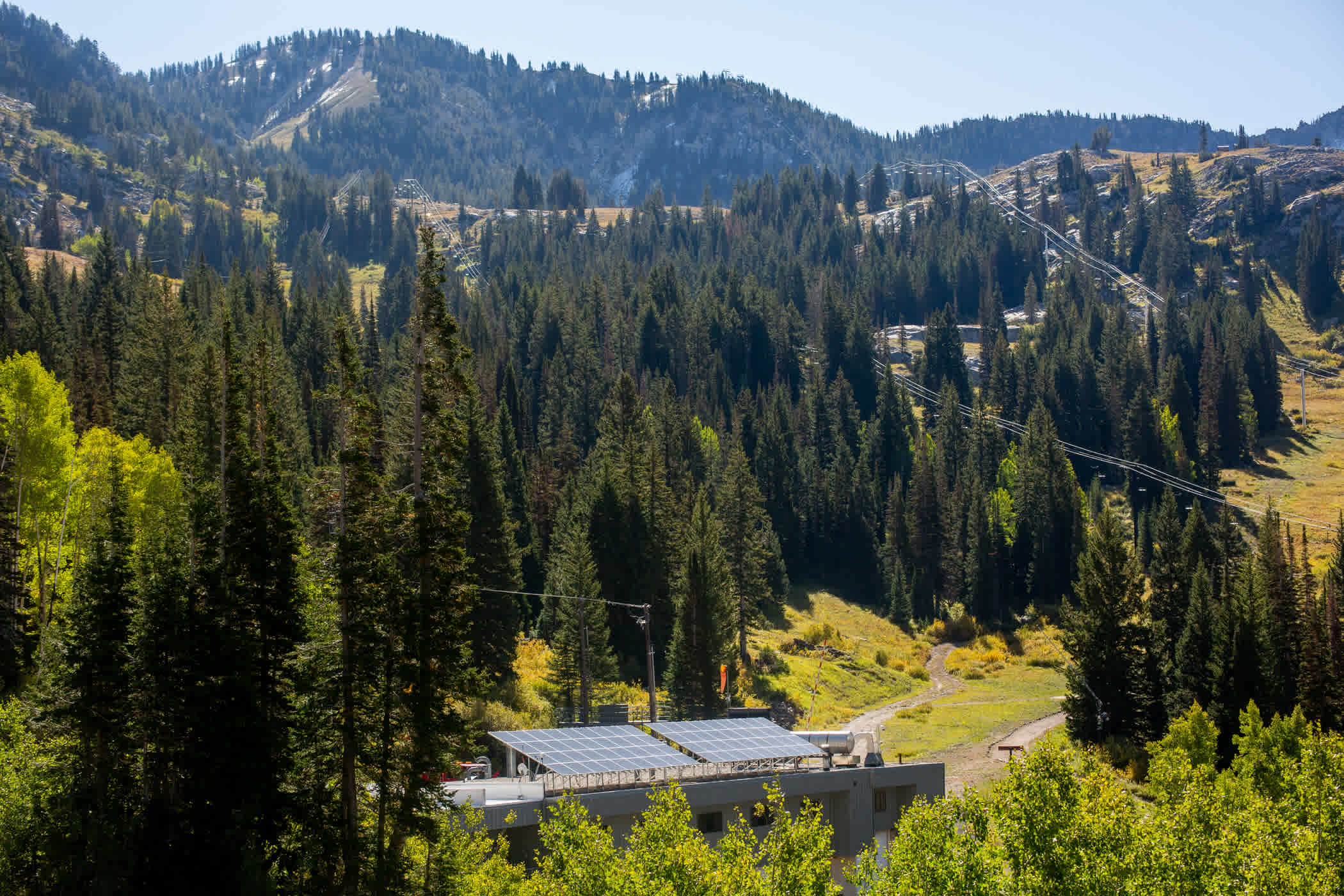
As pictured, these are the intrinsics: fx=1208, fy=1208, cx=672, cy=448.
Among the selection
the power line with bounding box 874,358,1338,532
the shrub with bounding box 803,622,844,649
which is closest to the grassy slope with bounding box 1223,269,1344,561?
the power line with bounding box 874,358,1338,532

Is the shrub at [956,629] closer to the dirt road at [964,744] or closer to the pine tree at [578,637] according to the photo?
the dirt road at [964,744]

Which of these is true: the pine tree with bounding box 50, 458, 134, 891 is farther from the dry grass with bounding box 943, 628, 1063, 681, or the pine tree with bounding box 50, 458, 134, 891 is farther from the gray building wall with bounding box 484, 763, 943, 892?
the dry grass with bounding box 943, 628, 1063, 681

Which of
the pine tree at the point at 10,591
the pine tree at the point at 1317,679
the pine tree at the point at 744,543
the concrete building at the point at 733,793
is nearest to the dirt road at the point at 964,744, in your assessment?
the concrete building at the point at 733,793

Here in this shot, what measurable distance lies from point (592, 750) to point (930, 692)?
63436mm

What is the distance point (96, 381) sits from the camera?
283 feet

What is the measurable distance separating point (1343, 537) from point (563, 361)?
9645 centimetres

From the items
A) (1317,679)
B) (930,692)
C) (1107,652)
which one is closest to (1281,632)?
(1317,679)

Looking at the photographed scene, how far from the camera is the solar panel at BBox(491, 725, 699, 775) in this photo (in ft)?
147

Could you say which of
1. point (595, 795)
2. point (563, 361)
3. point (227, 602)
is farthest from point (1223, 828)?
point (563, 361)

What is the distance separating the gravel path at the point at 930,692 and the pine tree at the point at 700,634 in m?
11.0

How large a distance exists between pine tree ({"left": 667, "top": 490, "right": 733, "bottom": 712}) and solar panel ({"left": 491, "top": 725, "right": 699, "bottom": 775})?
93.8 feet

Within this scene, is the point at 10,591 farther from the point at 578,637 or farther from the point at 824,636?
the point at 824,636

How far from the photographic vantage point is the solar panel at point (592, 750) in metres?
44.8

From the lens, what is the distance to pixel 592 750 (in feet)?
154
